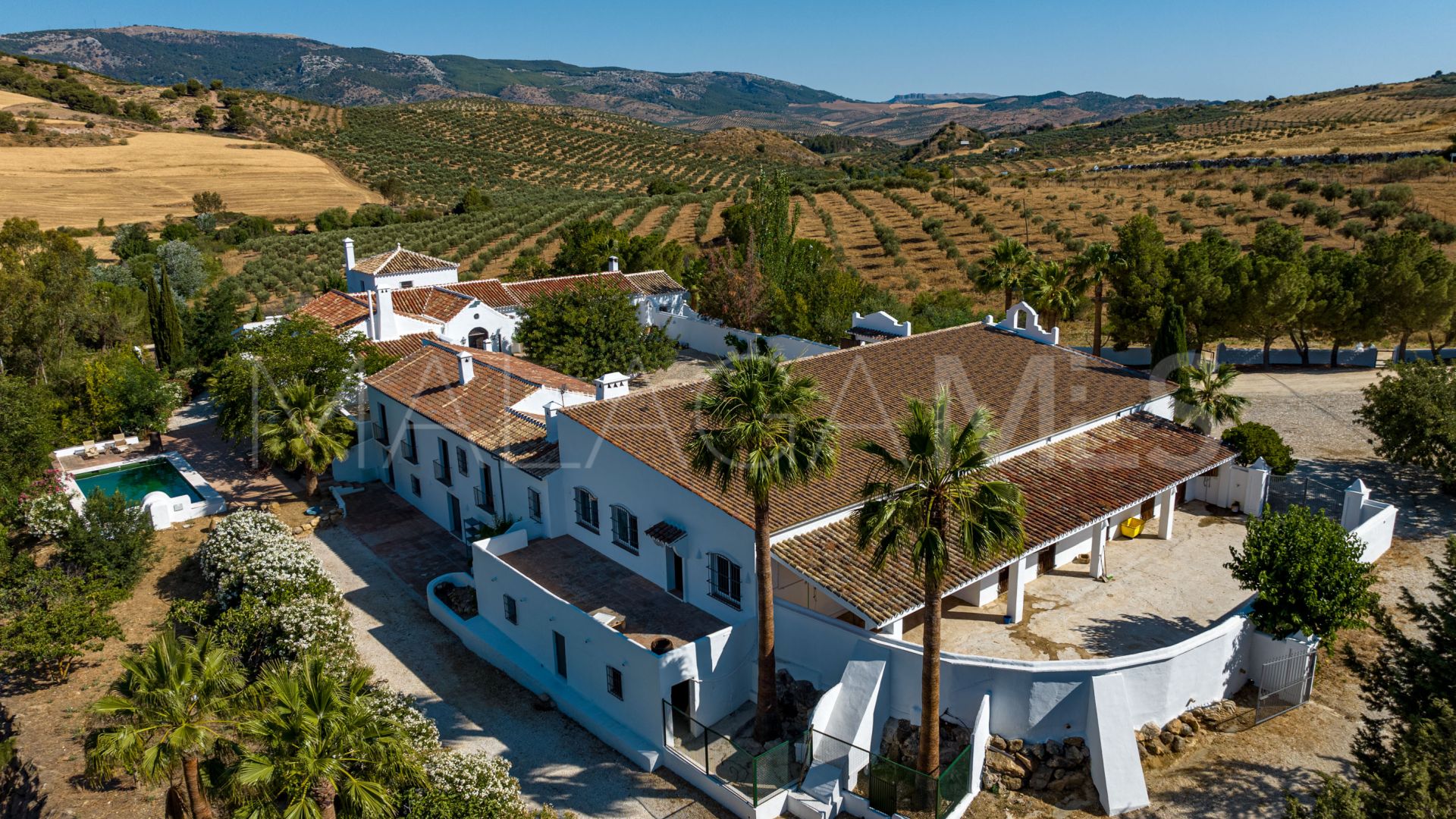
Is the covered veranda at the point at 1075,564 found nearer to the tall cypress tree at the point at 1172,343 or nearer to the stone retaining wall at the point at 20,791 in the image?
the tall cypress tree at the point at 1172,343

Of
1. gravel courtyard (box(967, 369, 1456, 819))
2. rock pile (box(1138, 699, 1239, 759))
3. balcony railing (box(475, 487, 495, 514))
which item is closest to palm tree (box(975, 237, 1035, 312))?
gravel courtyard (box(967, 369, 1456, 819))

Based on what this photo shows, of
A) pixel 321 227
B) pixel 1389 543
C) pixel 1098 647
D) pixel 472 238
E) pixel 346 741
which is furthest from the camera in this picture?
pixel 321 227

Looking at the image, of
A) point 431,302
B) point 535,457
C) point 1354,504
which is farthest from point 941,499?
point 431,302

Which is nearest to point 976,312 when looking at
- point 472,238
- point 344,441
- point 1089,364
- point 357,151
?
point 1089,364

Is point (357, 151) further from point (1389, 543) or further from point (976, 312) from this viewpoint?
point (1389, 543)

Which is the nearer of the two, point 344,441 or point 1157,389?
point 1157,389

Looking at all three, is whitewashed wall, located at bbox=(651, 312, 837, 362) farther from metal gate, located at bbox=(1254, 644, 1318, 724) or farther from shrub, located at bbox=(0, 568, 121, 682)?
metal gate, located at bbox=(1254, 644, 1318, 724)

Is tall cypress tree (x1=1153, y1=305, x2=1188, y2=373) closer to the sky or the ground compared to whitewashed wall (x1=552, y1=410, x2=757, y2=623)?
closer to the sky

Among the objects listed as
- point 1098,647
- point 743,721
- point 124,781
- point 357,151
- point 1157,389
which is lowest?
point 124,781

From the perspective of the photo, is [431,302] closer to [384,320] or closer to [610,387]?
[384,320]
